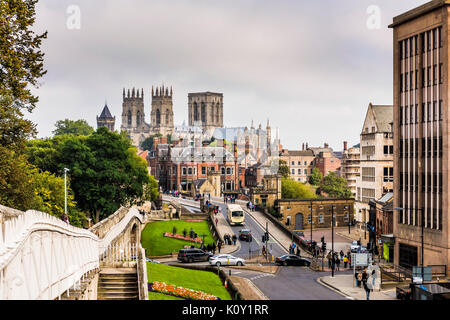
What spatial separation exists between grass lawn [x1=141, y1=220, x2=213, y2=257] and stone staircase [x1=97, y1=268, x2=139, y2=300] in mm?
37404

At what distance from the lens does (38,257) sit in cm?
1248

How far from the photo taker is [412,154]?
55.7 metres

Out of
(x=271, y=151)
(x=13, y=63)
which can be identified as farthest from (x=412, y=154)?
(x=271, y=151)

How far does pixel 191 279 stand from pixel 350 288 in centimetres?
1136

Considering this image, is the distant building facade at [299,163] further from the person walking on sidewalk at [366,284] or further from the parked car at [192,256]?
the person walking on sidewalk at [366,284]

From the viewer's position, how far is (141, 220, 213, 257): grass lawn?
214 ft

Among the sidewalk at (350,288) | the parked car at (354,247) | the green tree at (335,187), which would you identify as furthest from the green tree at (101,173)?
the green tree at (335,187)

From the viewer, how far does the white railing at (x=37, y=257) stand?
32.5 feet

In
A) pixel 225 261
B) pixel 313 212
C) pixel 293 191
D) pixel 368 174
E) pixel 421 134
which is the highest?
pixel 421 134

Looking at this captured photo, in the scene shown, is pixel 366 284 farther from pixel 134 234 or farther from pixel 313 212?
pixel 313 212

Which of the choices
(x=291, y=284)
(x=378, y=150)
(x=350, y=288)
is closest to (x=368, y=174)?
(x=378, y=150)

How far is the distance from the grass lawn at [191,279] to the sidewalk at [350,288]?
8179mm

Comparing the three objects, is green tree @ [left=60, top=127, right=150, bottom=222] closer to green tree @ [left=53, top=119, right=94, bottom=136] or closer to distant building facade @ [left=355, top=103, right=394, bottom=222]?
distant building facade @ [left=355, top=103, right=394, bottom=222]
